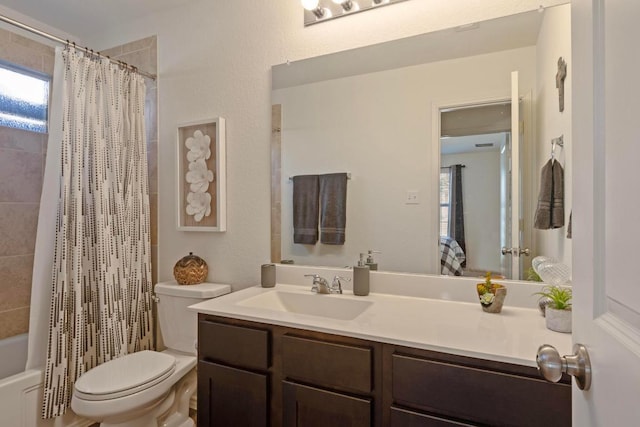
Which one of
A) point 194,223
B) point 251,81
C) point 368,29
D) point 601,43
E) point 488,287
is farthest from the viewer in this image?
point 194,223

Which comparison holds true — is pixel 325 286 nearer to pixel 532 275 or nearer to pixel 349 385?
pixel 349 385

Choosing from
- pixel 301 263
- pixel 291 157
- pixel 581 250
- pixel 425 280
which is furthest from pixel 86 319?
pixel 581 250

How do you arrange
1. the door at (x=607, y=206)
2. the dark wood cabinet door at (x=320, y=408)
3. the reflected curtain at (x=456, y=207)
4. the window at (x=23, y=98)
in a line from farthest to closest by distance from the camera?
the window at (x=23, y=98)
the reflected curtain at (x=456, y=207)
the dark wood cabinet door at (x=320, y=408)
the door at (x=607, y=206)

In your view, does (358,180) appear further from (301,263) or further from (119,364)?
(119,364)

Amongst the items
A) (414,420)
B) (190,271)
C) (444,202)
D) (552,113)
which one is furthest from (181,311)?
(552,113)

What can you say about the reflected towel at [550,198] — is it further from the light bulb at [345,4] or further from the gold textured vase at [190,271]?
the gold textured vase at [190,271]

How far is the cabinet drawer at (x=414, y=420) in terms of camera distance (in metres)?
0.96

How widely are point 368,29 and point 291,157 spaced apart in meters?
0.73

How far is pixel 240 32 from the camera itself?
1926 mm

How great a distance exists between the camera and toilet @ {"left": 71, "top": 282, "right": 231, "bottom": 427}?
1.40m

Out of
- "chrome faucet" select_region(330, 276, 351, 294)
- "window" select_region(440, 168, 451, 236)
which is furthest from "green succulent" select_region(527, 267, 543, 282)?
"chrome faucet" select_region(330, 276, 351, 294)

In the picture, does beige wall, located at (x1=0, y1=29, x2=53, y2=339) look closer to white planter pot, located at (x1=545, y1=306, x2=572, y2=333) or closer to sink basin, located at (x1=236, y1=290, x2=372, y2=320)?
sink basin, located at (x1=236, y1=290, x2=372, y2=320)

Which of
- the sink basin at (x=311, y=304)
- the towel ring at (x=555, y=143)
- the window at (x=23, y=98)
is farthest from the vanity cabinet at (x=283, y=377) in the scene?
the window at (x=23, y=98)

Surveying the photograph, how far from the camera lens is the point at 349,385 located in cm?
109
